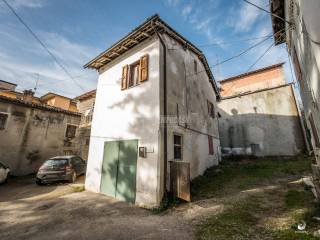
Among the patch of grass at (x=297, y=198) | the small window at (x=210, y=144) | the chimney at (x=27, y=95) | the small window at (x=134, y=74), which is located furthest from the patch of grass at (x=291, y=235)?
the chimney at (x=27, y=95)

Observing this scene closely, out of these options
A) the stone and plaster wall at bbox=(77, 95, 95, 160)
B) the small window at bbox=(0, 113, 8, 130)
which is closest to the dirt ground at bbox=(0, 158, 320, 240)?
the small window at bbox=(0, 113, 8, 130)

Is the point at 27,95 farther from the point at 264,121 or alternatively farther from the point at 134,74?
the point at 264,121

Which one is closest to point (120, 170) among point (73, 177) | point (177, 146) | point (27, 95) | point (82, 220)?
point (82, 220)

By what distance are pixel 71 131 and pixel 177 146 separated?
1462 centimetres

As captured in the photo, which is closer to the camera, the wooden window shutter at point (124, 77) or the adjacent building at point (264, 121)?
the wooden window shutter at point (124, 77)

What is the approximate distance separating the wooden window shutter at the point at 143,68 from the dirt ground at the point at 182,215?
17.6ft

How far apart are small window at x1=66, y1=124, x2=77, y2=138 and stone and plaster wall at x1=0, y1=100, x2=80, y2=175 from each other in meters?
0.40

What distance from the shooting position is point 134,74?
9133 mm

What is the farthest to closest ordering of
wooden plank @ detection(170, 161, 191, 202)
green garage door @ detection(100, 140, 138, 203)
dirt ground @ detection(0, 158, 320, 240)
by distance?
green garage door @ detection(100, 140, 138, 203) < wooden plank @ detection(170, 161, 191, 202) < dirt ground @ detection(0, 158, 320, 240)

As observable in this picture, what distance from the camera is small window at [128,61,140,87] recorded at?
8869 mm

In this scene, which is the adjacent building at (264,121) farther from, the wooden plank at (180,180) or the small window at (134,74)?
the small window at (134,74)

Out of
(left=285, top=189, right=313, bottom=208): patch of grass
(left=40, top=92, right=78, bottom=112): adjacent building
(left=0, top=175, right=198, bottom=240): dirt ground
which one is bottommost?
(left=0, top=175, right=198, bottom=240): dirt ground

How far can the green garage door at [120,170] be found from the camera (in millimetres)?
7406

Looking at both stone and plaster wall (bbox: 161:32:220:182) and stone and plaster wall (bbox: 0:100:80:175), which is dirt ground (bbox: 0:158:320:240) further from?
stone and plaster wall (bbox: 0:100:80:175)
